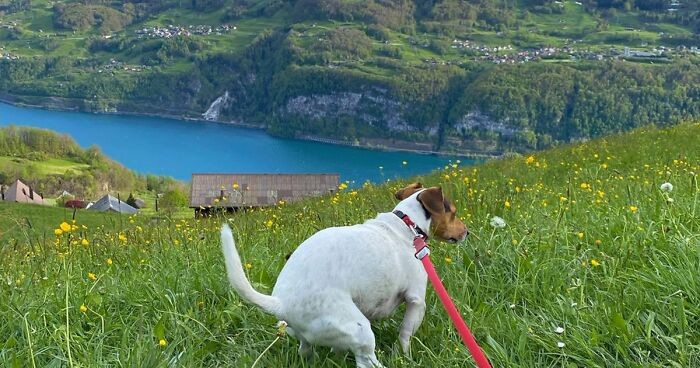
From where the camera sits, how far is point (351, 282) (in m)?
3.12

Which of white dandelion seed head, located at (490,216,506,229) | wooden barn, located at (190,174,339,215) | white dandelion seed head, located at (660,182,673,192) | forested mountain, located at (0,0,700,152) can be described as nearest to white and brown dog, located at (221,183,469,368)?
white dandelion seed head, located at (490,216,506,229)

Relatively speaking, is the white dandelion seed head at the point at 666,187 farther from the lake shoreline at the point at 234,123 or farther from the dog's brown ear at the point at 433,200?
the lake shoreline at the point at 234,123

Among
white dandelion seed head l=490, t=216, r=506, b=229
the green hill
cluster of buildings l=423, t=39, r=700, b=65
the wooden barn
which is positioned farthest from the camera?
cluster of buildings l=423, t=39, r=700, b=65

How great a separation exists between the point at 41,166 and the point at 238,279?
4107 inches

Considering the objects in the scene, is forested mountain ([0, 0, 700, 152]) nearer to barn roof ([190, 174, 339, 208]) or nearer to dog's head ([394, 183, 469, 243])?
barn roof ([190, 174, 339, 208])

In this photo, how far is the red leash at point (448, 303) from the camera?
284 cm

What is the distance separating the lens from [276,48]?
19988 cm

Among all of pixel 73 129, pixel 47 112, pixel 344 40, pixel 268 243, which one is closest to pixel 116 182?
pixel 73 129

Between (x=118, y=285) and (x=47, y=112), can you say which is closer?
(x=118, y=285)

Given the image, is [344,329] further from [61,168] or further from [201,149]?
[201,149]

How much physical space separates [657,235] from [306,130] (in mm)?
153017

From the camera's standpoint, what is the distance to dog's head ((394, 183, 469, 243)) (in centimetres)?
359

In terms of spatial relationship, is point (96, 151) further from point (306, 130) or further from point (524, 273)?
point (524, 273)

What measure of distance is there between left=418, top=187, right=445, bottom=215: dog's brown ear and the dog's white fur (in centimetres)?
21
